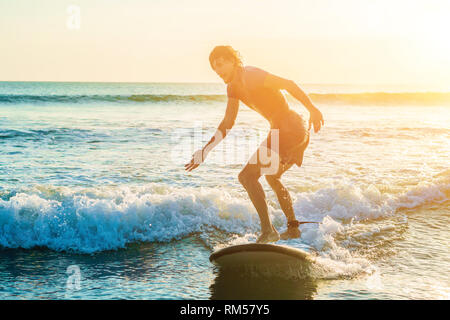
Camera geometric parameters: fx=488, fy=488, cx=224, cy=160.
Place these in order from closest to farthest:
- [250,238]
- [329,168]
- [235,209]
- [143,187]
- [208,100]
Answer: [250,238]
[235,209]
[143,187]
[329,168]
[208,100]

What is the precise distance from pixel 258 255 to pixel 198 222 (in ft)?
8.30

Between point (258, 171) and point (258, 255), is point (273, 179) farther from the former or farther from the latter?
point (258, 255)

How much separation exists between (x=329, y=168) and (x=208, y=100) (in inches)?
1134

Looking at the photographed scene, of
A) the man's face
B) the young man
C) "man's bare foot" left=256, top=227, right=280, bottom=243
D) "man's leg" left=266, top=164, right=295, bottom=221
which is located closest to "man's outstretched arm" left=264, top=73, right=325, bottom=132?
the young man

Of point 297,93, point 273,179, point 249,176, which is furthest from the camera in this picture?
point 273,179

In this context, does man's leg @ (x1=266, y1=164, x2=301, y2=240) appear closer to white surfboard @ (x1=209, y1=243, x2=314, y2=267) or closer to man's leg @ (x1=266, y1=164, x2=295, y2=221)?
man's leg @ (x1=266, y1=164, x2=295, y2=221)

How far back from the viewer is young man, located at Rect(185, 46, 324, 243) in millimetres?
4848

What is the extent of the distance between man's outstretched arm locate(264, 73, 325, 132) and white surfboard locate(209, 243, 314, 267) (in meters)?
1.45

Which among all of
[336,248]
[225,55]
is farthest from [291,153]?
[336,248]

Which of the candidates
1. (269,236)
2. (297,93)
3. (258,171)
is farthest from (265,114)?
(269,236)

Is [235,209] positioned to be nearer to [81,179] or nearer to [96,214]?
[96,214]

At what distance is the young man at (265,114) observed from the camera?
191 inches

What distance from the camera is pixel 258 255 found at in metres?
5.25
